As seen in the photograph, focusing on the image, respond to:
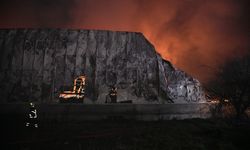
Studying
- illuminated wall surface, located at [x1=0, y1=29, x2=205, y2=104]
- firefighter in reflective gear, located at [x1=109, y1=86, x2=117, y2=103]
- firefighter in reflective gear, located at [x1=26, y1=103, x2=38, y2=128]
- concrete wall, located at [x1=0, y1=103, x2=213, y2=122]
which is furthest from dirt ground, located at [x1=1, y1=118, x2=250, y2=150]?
illuminated wall surface, located at [x1=0, y1=29, x2=205, y2=104]

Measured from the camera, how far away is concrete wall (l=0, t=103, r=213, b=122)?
1089 cm

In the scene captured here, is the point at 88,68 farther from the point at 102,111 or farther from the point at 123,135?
the point at 123,135

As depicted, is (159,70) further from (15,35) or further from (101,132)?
(15,35)

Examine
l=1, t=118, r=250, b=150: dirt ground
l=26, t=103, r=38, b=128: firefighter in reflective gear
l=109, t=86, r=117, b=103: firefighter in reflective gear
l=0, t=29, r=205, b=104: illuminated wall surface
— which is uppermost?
l=0, t=29, r=205, b=104: illuminated wall surface

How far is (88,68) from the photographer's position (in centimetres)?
1221

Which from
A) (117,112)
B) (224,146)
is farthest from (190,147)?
(117,112)

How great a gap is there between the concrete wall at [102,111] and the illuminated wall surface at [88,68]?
0.50m

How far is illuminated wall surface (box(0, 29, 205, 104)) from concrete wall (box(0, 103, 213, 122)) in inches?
19.7

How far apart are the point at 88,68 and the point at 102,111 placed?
2.51 metres

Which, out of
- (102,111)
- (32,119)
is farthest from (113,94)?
(32,119)

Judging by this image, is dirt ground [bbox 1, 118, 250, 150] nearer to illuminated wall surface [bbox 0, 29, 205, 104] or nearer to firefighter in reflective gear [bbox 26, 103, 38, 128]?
firefighter in reflective gear [bbox 26, 103, 38, 128]

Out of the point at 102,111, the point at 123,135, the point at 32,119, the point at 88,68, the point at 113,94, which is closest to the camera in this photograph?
the point at 123,135

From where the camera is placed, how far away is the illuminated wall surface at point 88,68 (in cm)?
1191

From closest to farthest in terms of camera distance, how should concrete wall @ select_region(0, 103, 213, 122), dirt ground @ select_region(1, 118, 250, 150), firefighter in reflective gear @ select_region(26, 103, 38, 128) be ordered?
dirt ground @ select_region(1, 118, 250, 150)
firefighter in reflective gear @ select_region(26, 103, 38, 128)
concrete wall @ select_region(0, 103, 213, 122)
